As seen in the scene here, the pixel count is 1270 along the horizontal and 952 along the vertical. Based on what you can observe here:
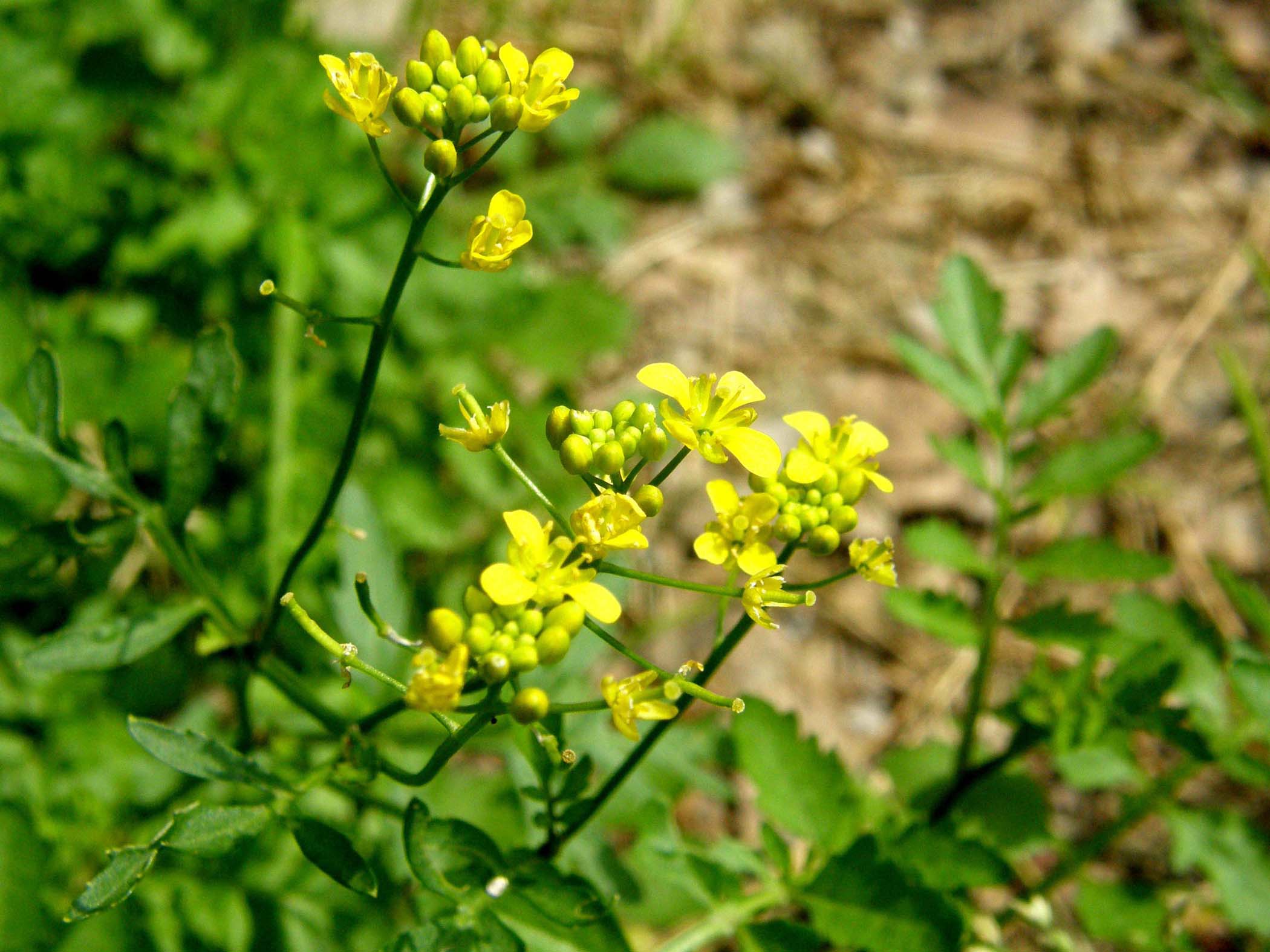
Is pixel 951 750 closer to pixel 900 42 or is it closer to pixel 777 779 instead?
pixel 777 779

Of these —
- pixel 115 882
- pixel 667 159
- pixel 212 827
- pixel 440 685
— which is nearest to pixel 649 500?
pixel 440 685

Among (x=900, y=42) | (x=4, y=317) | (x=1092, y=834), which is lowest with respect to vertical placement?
(x=1092, y=834)

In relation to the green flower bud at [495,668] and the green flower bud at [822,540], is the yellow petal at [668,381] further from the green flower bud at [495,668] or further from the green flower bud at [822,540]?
the green flower bud at [495,668]

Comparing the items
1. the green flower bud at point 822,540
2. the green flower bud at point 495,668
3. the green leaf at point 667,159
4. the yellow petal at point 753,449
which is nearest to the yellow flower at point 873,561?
the green flower bud at point 822,540

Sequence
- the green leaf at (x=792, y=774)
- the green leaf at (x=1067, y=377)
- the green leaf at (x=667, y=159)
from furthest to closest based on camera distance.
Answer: the green leaf at (x=667, y=159), the green leaf at (x=1067, y=377), the green leaf at (x=792, y=774)

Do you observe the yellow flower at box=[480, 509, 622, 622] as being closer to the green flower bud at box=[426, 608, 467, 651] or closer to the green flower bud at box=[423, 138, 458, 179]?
the green flower bud at box=[426, 608, 467, 651]

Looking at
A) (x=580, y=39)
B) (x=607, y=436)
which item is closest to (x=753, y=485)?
(x=607, y=436)

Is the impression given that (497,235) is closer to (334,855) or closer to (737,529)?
(737,529)
